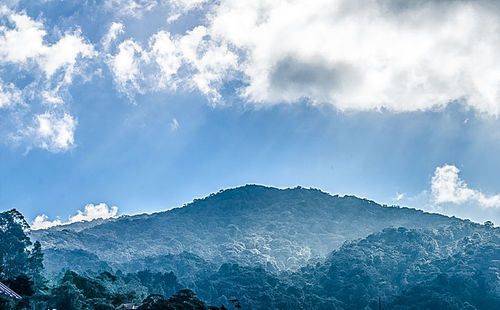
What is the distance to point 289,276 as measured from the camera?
133 metres

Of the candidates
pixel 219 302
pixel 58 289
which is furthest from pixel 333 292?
pixel 58 289

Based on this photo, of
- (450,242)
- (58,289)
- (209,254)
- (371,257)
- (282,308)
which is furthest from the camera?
(209,254)

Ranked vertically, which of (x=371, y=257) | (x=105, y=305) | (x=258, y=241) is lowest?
(x=105, y=305)

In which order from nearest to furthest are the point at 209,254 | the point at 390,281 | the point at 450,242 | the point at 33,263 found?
1. the point at 33,263
2. the point at 390,281
3. the point at 450,242
4. the point at 209,254

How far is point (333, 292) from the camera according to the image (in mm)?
119562

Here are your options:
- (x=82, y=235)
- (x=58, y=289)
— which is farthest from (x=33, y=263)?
(x=82, y=235)

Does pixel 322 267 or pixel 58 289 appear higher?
pixel 322 267

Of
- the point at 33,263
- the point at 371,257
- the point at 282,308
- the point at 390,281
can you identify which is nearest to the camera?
the point at 33,263

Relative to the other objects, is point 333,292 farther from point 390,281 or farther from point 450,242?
point 450,242

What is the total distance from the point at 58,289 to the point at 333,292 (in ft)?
245

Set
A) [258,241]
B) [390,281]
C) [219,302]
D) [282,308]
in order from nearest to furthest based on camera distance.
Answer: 1. [282,308]
2. [219,302]
3. [390,281]
4. [258,241]

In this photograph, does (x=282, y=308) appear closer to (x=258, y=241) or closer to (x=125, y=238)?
(x=258, y=241)

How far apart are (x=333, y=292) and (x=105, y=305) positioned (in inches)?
2798

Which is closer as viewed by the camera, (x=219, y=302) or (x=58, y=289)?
(x=58, y=289)
